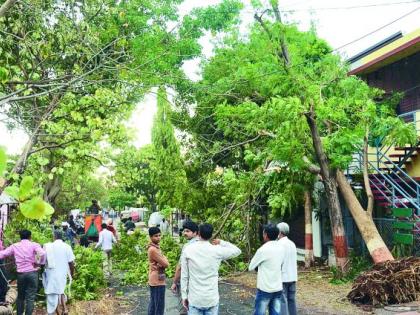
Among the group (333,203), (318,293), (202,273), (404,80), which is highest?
(404,80)

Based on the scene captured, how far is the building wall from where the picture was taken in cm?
1683

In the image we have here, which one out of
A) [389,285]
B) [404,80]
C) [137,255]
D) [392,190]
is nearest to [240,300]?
[389,285]

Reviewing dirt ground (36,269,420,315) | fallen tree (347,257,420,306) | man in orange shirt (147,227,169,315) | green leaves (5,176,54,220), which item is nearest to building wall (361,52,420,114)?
dirt ground (36,269,420,315)

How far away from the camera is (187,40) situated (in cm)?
1955

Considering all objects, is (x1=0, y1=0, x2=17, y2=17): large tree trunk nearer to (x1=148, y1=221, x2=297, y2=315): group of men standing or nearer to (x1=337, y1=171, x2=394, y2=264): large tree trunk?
(x1=148, y1=221, x2=297, y2=315): group of men standing

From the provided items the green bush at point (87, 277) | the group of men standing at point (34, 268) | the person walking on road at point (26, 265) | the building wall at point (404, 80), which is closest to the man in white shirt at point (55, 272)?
the group of men standing at point (34, 268)

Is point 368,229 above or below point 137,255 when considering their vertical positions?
above

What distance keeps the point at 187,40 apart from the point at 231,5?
112 inches

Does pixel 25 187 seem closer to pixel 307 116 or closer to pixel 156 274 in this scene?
pixel 156 274

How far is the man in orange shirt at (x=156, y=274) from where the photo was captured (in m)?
7.88

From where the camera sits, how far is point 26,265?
8750 millimetres

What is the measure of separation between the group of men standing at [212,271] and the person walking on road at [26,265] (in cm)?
235

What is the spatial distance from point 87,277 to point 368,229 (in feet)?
24.2

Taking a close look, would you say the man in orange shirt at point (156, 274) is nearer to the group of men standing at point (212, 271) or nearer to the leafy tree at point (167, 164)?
the group of men standing at point (212, 271)
